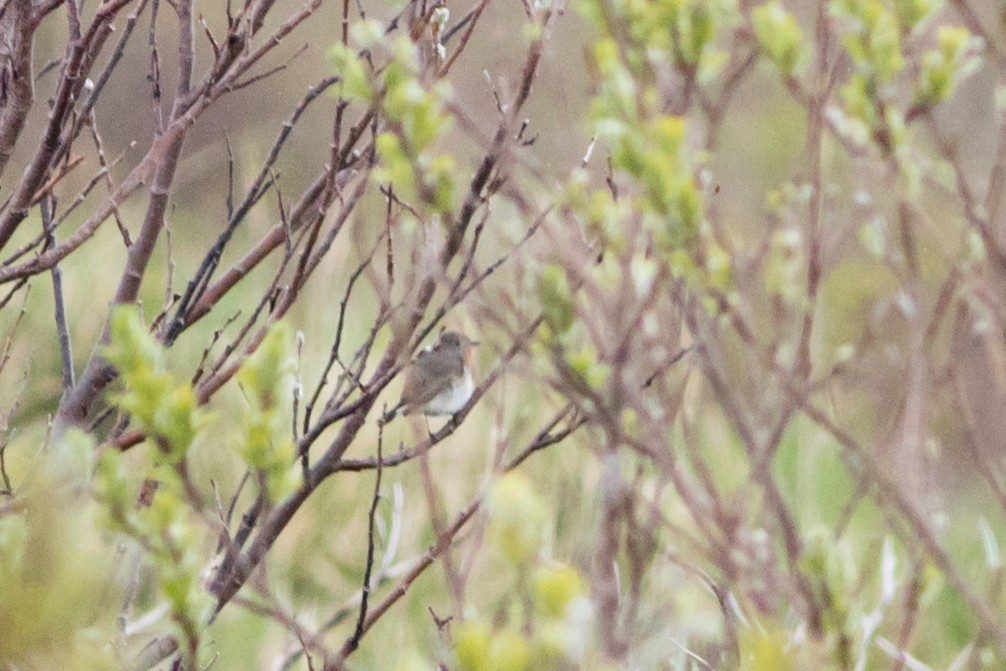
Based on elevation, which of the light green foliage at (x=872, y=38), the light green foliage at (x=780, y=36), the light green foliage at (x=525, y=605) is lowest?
the light green foliage at (x=525, y=605)

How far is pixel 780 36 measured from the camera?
106 centimetres

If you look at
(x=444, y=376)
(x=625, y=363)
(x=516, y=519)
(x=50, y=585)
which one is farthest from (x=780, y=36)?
(x=444, y=376)

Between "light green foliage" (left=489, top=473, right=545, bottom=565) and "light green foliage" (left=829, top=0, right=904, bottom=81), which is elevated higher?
"light green foliage" (left=829, top=0, right=904, bottom=81)

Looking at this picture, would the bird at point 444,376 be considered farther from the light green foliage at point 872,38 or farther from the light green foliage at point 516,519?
the light green foliage at point 516,519

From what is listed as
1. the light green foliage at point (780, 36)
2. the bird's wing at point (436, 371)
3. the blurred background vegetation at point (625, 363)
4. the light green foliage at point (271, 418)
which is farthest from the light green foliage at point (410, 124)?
the bird's wing at point (436, 371)

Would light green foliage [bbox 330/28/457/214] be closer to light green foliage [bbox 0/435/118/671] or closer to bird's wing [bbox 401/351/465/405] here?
light green foliage [bbox 0/435/118/671]

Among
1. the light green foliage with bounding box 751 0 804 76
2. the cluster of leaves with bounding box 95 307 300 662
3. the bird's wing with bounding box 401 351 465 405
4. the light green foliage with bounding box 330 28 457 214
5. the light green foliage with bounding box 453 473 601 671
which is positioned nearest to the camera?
the light green foliage with bounding box 453 473 601 671

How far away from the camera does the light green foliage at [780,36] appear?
1.05m

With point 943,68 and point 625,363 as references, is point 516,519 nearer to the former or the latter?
point 625,363

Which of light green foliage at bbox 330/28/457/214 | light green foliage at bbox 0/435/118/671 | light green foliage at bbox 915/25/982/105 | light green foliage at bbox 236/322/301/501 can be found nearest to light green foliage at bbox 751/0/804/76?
light green foliage at bbox 915/25/982/105

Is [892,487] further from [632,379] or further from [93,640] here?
[93,640]

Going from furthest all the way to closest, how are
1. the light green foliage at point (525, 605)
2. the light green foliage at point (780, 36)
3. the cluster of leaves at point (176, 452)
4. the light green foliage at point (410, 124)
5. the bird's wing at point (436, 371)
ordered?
1. the bird's wing at point (436, 371)
2. the light green foliage at point (780, 36)
3. the light green foliage at point (410, 124)
4. the cluster of leaves at point (176, 452)
5. the light green foliage at point (525, 605)

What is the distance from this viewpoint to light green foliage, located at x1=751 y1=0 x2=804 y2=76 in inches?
41.4

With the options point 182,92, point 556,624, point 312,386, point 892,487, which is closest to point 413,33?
point 182,92
